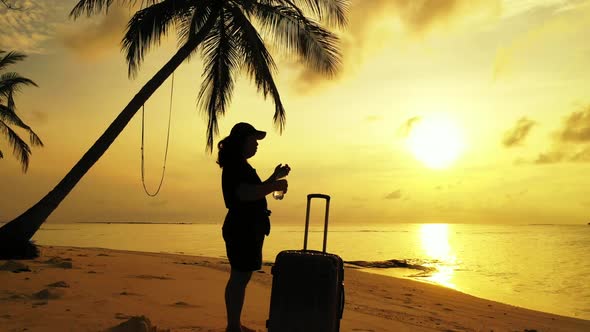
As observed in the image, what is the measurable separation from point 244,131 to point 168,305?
2998mm

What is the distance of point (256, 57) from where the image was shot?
1027 cm

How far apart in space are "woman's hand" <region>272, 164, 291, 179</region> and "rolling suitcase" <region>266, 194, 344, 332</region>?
624 millimetres

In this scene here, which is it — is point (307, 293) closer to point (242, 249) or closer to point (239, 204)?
point (242, 249)

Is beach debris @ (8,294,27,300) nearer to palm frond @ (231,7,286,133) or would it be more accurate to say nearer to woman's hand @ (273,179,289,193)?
woman's hand @ (273,179,289,193)

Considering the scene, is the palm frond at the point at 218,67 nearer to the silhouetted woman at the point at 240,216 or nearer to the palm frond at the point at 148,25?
the palm frond at the point at 148,25

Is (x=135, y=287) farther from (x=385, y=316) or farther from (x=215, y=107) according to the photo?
(x=215, y=107)

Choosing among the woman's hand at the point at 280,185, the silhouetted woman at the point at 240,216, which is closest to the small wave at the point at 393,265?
the silhouetted woman at the point at 240,216

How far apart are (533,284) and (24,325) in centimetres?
1763

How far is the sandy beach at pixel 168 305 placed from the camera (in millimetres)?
4621

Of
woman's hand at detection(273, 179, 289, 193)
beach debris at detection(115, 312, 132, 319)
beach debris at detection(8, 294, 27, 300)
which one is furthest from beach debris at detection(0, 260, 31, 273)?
woman's hand at detection(273, 179, 289, 193)

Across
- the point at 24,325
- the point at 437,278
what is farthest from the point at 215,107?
the point at 437,278

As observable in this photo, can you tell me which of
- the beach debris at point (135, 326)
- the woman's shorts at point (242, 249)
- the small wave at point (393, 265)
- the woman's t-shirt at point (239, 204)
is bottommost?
the small wave at point (393, 265)

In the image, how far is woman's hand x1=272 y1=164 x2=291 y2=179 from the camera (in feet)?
12.1

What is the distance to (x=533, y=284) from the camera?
17219mm
